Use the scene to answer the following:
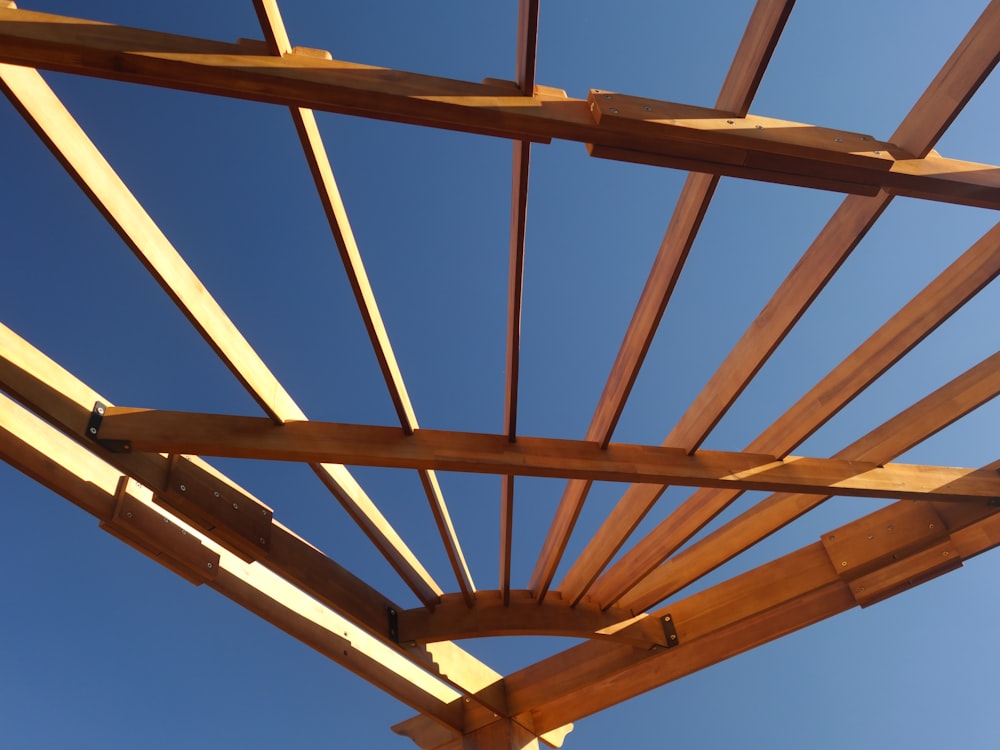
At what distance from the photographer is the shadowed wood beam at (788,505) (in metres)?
4.75

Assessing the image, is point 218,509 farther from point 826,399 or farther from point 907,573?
point 907,573

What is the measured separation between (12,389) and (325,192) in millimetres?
2007

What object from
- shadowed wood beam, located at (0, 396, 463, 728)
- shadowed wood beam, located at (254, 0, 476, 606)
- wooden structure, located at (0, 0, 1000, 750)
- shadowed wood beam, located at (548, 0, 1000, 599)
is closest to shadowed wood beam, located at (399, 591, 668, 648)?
wooden structure, located at (0, 0, 1000, 750)

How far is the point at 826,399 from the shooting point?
187 inches

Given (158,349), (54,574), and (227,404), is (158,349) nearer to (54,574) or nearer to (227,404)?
(227,404)

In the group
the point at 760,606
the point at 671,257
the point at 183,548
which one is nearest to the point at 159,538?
the point at 183,548

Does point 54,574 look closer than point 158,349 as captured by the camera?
No

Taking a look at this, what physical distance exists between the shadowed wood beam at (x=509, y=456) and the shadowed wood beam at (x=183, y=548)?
787mm

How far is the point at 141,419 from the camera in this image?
14.7ft

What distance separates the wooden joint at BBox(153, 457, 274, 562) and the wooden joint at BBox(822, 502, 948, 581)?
4.26m

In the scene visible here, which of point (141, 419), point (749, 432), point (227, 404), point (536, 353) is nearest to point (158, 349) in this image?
point (227, 404)

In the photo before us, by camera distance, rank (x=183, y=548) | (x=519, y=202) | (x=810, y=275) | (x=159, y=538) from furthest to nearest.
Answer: (x=183, y=548)
(x=159, y=538)
(x=810, y=275)
(x=519, y=202)

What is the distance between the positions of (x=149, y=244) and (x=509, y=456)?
2.26m

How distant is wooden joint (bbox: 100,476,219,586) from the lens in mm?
5164
